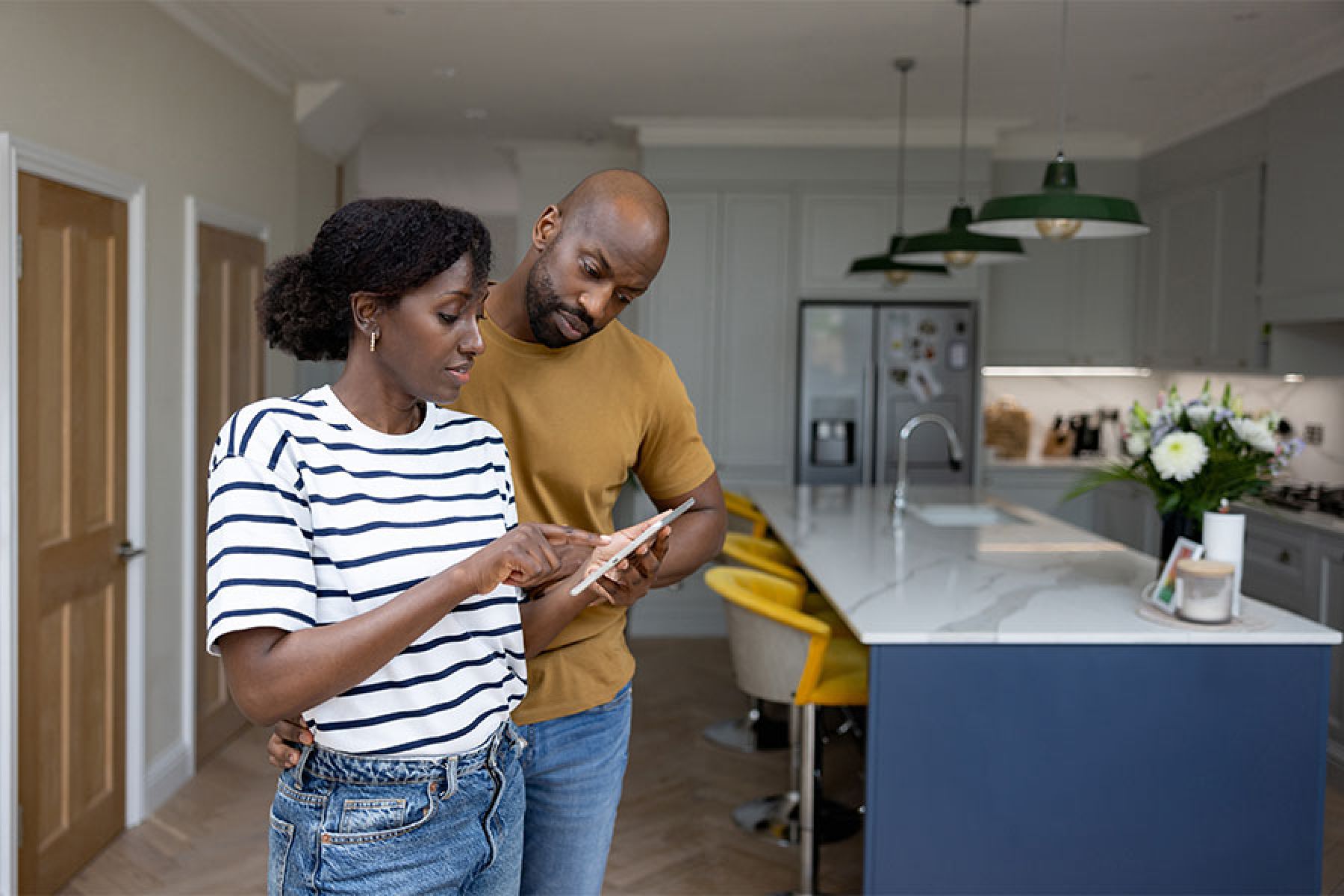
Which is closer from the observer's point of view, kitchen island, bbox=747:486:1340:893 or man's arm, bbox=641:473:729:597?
man's arm, bbox=641:473:729:597

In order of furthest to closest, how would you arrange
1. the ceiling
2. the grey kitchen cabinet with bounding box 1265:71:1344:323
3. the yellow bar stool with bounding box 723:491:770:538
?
the yellow bar stool with bounding box 723:491:770:538
the grey kitchen cabinet with bounding box 1265:71:1344:323
the ceiling

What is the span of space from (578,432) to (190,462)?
9.95ft

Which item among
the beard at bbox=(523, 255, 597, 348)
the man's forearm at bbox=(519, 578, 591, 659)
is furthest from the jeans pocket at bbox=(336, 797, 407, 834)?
the beard at bbox=(523, 255, 597, 348)

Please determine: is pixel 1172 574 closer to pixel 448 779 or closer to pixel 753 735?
pixel 753 735

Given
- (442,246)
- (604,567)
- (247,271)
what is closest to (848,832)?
(604,567)

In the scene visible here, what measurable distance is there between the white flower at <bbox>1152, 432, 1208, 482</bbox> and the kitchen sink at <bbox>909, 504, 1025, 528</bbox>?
5.14 ft

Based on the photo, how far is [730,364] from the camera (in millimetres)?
6367

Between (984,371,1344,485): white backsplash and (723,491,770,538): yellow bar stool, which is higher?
(984,371,1344,485): white backsplash

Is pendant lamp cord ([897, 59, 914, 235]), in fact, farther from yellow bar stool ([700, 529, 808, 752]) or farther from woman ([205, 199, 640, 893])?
woman ([205, 199, 640, 893])

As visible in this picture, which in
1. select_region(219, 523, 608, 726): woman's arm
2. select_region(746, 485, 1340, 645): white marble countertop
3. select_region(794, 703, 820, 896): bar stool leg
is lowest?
select_region(794, 703, 820, 896): bar stool leg

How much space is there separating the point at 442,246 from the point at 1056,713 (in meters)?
2.00

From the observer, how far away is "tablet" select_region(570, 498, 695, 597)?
1.21 m

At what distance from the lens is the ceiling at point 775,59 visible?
414 cm

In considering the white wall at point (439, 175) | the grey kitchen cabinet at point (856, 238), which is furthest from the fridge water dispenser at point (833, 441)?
the white wall at point (439, 175)
